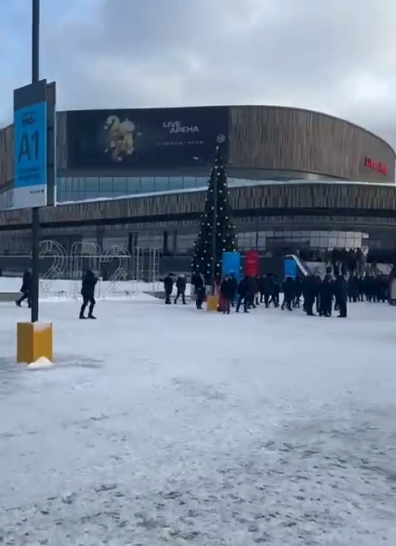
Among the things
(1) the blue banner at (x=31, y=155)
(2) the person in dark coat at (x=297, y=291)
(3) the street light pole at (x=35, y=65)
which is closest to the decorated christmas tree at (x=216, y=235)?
(2) the person in dark coat at (x=297, y=291)

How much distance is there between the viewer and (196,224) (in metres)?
68.8

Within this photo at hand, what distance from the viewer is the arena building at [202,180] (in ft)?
215

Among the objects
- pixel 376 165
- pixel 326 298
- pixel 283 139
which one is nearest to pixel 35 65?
pixel 326 298

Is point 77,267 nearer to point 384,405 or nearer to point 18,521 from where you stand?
point 384,405

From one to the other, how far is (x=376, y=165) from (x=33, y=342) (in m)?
88.1

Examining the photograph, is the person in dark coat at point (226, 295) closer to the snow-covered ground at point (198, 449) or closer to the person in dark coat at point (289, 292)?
the person in dark coat at point (289, 292)

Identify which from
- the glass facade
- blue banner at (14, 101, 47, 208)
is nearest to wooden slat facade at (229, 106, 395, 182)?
the glass facade

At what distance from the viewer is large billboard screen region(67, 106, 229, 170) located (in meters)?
80.1

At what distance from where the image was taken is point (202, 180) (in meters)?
80.5

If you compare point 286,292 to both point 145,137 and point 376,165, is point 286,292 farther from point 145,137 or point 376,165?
point 376,165

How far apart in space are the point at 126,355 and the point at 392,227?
5877 centimetres

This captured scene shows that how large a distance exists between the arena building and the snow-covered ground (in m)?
55.0

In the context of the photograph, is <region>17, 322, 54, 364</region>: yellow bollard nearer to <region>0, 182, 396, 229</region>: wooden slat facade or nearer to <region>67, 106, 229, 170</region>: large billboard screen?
<region>0, 182, 396, 229</region>: wooden slat facade

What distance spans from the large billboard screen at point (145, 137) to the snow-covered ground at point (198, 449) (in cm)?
6900
